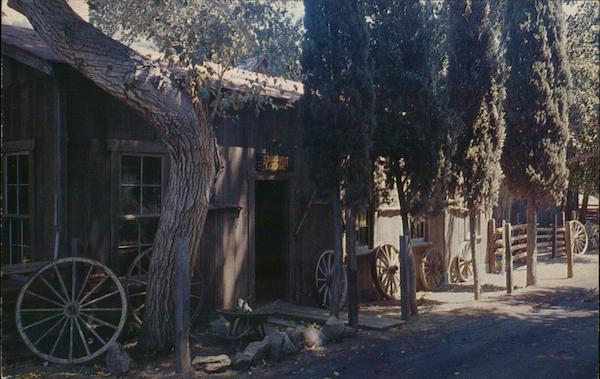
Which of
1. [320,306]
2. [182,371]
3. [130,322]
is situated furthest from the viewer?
[320,306]

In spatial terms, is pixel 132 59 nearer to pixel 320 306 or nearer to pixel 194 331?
pixel 194 331

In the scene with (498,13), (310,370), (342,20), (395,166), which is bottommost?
(310,370)

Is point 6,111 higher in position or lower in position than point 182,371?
higher

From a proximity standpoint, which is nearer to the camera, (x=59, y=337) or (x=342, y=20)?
(x=59, y=337)

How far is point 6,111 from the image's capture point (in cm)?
884

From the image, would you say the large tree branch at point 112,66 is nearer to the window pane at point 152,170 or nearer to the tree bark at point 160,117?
the tree bark at point 160,117

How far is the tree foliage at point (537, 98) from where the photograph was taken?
12.4 m

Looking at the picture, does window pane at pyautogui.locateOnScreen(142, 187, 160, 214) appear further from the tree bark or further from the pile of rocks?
the pile of rocks

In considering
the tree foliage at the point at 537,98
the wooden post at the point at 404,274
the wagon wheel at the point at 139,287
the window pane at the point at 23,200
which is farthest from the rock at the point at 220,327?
the tree foliage at the point at 537,98

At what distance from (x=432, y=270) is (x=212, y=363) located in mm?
8289

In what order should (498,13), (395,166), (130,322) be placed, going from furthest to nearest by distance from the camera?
(498,13) → (395,166) → (130,322)

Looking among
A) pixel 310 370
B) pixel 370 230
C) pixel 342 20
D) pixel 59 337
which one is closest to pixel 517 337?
pixel 310 370

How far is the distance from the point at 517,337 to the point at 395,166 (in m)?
3.38

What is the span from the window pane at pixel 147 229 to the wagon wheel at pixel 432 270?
7.12 meters
